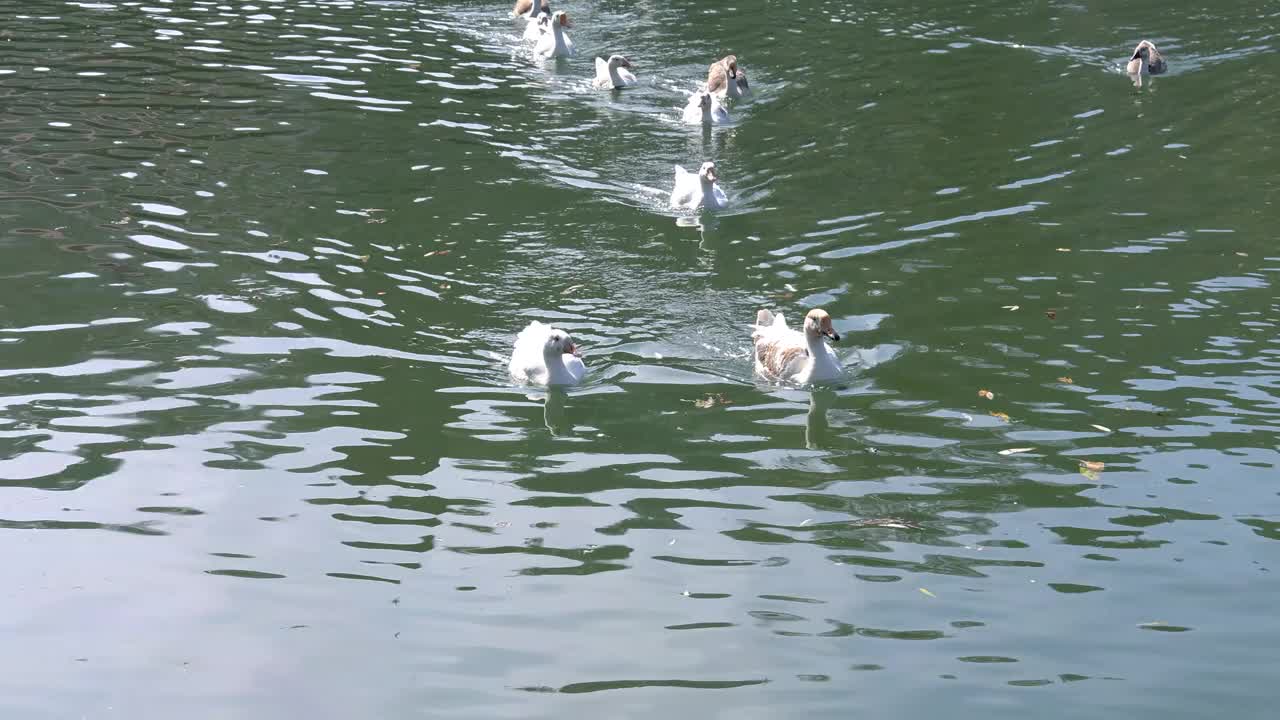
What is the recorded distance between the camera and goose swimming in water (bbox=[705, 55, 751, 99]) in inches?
917

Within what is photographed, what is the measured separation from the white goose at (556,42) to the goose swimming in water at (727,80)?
4159mm

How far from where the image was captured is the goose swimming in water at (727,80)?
76.4 ft

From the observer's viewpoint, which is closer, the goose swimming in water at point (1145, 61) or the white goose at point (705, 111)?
the white goose at point (705, 111)

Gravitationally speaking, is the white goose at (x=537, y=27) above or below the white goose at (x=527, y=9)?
below

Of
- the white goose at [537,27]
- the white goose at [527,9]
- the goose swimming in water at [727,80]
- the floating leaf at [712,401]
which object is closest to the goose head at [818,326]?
the floating leaf at [712,401]

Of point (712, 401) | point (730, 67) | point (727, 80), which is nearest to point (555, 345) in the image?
point (712, 401)

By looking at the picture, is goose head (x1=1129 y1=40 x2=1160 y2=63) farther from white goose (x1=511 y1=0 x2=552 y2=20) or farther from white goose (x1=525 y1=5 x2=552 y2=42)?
white goose (x1=511 y1=0 x2=552 y2=20)

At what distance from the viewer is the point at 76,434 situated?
37.6 ft

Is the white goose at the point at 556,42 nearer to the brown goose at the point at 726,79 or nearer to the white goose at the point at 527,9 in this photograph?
the white goose at the point at 527,9

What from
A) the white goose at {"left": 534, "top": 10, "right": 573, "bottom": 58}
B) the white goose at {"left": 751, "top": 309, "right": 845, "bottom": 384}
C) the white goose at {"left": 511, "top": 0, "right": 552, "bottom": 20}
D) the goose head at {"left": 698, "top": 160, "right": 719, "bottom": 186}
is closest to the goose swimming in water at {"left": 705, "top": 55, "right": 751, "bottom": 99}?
the white goose at {"left": 534, "top": 10, "right": 573, "bottom": 58}

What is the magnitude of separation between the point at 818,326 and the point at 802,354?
42 centimetres

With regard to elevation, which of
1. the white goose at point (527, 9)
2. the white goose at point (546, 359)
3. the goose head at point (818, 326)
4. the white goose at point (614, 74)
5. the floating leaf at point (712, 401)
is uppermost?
the white goose at point (527, 9)

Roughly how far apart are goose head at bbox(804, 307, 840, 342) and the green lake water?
0.58 m

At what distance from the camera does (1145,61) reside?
23219 mm
